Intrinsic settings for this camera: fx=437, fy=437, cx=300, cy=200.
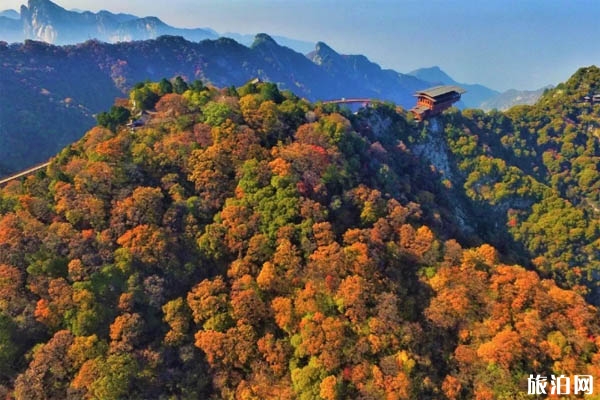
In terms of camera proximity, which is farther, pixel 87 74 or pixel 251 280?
pixel 87 74

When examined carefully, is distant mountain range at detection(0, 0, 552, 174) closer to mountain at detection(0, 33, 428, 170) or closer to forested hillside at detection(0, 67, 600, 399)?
mountain at detection(0, 33, 428, 170)

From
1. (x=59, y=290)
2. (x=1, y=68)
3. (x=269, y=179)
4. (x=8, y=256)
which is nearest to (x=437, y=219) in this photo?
(x=269, y=179)

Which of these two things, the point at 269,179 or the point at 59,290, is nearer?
the point at 59,290

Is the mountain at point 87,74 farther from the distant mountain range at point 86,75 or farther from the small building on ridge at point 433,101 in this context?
the small building on ridge at point 433,101

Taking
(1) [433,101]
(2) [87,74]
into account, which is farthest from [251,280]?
(2) [87,74]

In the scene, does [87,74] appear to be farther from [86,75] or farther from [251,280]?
[251,280]

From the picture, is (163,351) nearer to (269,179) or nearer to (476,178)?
(269,179)
